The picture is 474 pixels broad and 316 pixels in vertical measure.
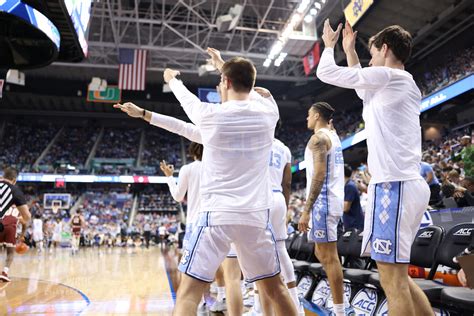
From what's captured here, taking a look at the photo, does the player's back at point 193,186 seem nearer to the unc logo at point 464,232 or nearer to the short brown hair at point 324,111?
the short brown hair at point 324,111

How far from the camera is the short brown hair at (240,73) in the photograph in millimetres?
2221

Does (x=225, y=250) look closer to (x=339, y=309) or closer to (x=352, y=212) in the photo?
(x=339, y=309)

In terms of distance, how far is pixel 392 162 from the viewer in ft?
7.66

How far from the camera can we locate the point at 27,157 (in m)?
29.8

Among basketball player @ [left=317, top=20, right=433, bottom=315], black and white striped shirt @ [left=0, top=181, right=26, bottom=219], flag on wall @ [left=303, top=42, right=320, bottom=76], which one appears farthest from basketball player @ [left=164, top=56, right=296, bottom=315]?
flag on wall @ [left=303, top=42, right=320, bottom=76]

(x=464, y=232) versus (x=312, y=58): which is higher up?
(x=312, y=58)

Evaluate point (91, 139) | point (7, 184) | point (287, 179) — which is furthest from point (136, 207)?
point (287, 179)

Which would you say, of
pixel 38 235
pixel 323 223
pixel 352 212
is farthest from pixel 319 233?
pixel 38 235

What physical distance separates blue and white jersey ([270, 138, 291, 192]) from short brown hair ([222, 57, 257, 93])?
144 cm

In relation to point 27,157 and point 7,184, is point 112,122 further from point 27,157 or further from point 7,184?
point 7,184

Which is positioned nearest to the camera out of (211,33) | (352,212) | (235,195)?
(235,195)

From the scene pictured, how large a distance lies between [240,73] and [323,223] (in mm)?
1792

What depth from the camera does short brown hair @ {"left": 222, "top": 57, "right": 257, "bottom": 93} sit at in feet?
7.29

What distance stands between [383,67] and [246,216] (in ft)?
3.86
